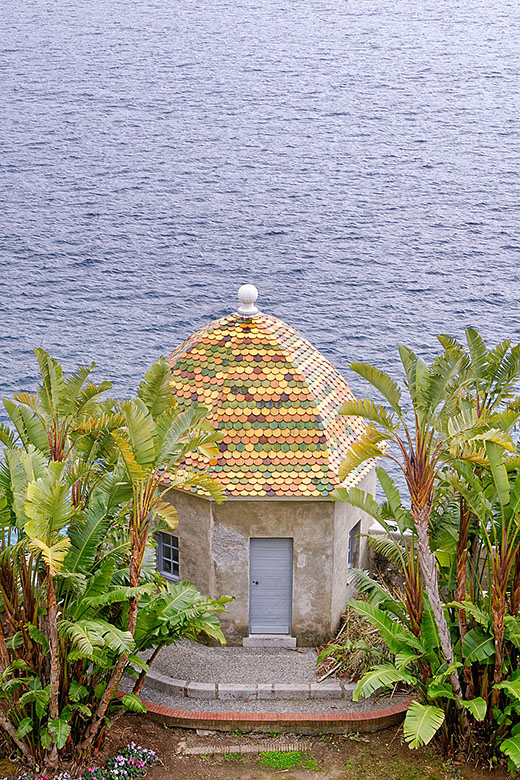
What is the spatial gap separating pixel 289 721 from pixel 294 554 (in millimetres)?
3859

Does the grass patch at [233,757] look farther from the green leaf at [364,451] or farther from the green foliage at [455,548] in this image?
the green leaf at [364,451]

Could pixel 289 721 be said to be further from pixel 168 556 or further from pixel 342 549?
pixel 168 556

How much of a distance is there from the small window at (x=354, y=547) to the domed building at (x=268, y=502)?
0.84 ft

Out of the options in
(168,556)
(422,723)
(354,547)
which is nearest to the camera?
(422,723)

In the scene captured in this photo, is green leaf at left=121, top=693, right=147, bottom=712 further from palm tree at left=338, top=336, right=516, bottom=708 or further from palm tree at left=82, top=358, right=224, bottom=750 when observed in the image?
palm tree at left=338, top=336, right=516, bottom=708

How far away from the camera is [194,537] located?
24094 millimetres

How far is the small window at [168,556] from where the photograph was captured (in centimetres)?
2498

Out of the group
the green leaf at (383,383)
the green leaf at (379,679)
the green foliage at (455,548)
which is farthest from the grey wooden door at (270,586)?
Result: the green leaf at (383,383)

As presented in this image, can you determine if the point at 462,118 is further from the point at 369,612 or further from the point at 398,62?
the point at 369,612

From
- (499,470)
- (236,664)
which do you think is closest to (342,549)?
(236,664)

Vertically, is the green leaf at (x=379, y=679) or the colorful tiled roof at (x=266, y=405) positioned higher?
the colorful tiled roof at (x=266, y=405)

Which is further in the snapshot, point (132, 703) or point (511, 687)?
point (132, 703)

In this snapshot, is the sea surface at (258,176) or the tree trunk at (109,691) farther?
the sea surface at (258,176)

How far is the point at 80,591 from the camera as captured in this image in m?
19.0
